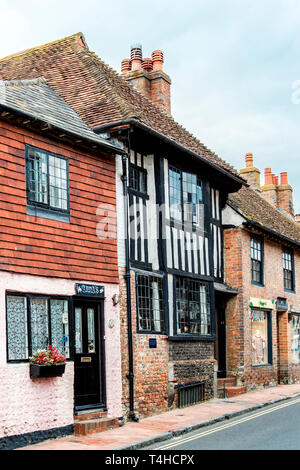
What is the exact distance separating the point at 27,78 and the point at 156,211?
4532mm

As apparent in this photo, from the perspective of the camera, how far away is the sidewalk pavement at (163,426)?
34.4ft

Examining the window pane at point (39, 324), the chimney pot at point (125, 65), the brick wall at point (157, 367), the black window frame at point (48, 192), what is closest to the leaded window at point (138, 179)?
the brick wall at point (157, 367)

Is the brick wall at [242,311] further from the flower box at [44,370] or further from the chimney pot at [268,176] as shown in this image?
the flower box at [44,370]

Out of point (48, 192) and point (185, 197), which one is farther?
point (185, 197)

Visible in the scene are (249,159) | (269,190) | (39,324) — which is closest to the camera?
(39,324)

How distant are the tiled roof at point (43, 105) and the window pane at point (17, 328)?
125 inches

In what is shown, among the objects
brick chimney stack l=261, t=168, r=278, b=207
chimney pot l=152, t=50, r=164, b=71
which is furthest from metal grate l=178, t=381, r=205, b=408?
brick chimney stack l=261, t=168, r=278, b=207

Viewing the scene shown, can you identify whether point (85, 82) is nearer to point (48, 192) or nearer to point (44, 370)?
point (48, 192)

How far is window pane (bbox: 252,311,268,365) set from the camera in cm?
2080

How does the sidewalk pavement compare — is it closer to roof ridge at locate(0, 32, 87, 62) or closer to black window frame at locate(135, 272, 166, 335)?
black window frame at locate(135, 272, 166, 335)

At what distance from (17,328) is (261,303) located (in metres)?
12.0

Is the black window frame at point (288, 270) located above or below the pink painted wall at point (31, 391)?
above

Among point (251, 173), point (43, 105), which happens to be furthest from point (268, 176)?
point (43, 105)

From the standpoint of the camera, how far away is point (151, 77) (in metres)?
21.0
